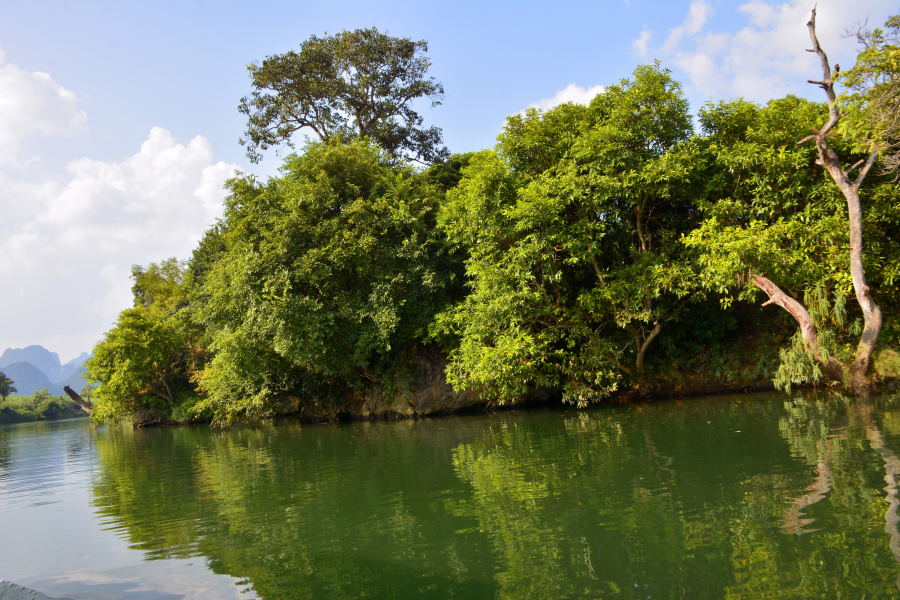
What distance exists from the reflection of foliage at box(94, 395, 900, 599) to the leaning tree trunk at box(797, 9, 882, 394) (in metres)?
3.45

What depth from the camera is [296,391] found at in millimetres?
23875

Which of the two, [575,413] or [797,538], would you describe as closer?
[797,538]

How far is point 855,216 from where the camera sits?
13695 mm

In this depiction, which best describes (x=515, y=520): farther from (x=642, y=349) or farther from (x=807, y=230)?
(x=642, y=349)

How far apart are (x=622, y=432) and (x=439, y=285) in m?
9.72

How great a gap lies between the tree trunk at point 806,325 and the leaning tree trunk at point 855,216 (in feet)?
1.89

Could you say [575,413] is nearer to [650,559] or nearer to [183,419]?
[650,559]

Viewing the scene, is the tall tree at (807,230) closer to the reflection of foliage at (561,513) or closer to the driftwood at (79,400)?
the reflection of foliage at (561,513)

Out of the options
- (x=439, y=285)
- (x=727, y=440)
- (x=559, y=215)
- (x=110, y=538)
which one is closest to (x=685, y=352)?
(x=559, y=215)

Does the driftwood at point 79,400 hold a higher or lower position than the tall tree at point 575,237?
lower

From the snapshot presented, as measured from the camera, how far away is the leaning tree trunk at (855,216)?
537 inches

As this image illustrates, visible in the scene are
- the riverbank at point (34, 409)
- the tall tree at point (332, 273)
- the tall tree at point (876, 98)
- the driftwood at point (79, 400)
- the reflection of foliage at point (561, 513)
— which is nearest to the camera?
the reflection of foliage at point (561, 513)

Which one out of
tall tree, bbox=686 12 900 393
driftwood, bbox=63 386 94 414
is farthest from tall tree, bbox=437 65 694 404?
driftwood, bbox=63 386 94 414

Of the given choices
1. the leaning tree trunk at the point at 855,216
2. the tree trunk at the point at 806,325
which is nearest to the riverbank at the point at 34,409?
the tree trunk at the point at 806,325
